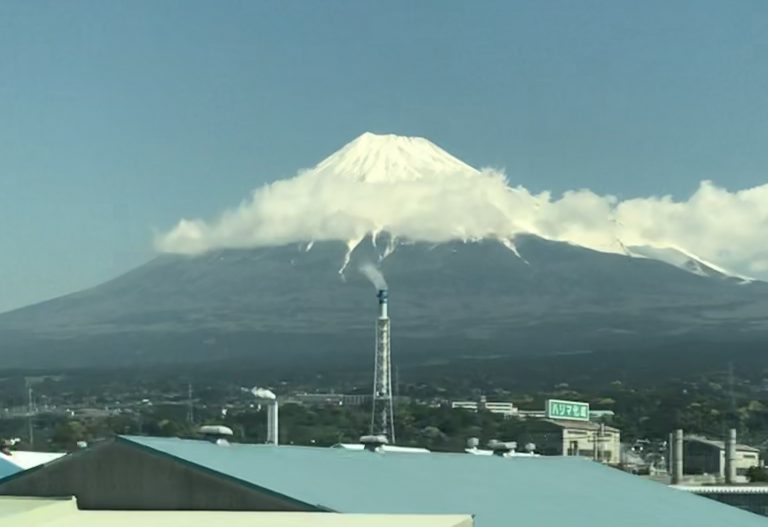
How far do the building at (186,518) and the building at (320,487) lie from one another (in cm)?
80

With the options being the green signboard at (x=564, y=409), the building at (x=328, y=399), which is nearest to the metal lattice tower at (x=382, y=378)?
the green signboard at (x=564, y=409)

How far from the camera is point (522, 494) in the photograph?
25.1 metres

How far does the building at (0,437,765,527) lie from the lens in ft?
69.1

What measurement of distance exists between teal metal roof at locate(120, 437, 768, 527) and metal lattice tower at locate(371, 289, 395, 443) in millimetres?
58959

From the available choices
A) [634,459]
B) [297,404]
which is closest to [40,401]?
[297,404]

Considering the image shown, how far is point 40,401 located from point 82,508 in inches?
6501

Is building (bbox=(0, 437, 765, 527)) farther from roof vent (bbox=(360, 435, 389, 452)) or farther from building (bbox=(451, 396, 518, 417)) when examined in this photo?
building (bbox=(451, 396, 518, 417))

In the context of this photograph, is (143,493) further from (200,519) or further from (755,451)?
(755,451)

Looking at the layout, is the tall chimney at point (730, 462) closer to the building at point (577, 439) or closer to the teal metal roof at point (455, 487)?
the building at point (577, 439)

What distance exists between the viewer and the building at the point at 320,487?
21.0m

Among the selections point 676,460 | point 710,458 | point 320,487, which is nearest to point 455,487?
point 320,487

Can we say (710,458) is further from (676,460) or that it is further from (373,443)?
(373,443)

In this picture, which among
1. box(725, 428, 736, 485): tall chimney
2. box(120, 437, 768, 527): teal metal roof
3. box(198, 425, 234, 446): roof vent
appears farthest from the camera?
box(725, 428, 736, 485): tall chimney

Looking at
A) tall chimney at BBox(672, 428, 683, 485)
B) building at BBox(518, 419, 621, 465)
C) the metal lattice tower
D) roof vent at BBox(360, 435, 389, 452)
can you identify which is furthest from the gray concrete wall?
building at BBox(518, 419, 621, 465)
